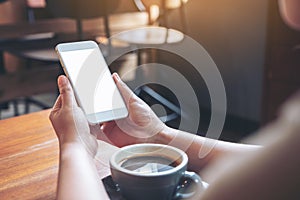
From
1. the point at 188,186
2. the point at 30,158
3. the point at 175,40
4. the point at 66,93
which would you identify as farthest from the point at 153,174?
the point at 175,40

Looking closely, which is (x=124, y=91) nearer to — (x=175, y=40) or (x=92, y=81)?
(x=92, y=81)

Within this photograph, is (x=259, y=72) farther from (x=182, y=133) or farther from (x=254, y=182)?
(x=254, y=182)

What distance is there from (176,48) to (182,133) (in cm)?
174

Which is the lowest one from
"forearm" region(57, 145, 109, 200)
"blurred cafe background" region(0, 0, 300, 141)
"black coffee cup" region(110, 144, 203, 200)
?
"blurred cafe background" region(0, 0, 300, 141)

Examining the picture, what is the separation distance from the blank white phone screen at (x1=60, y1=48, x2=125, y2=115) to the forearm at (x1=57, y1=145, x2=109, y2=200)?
0.16 metres

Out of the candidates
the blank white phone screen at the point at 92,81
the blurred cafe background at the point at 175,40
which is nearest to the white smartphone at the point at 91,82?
the blank white phone screen at the point at 92,81

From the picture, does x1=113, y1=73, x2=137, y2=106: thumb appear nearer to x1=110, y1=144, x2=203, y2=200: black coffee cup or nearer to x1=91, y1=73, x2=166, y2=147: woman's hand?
x1=91, y1=73, x2=166, y2=147: woman's hand

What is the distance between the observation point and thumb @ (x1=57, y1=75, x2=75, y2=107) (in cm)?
73

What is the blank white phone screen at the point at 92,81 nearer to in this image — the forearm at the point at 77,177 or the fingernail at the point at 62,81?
the fingernail at the point at 62,81

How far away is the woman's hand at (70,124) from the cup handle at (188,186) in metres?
0.16

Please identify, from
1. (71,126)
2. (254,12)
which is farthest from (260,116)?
(71,126)

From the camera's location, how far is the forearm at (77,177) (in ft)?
1.86

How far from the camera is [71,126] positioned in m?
0.69

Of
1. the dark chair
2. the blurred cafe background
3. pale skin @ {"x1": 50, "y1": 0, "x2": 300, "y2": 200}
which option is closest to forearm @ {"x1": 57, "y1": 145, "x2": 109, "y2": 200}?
pale skin @ {"x1": 50, "y1": 0, "x2": 300, "y2": 200}
